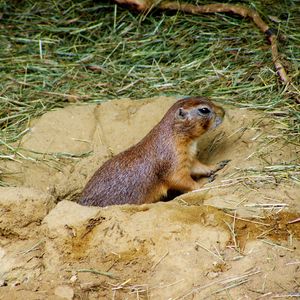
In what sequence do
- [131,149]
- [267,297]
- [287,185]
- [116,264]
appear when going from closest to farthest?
[267,297], [116,264], [287,185], [131,149]

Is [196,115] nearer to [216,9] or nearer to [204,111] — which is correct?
[204,111]

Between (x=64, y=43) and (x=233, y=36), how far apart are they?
2.46 m

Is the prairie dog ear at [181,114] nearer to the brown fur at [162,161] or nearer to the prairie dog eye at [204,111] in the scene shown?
the brown fur at [162,161]

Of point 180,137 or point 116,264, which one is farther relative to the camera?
point 180,137

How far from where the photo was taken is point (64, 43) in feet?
33.6

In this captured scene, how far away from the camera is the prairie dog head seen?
25.3 feet

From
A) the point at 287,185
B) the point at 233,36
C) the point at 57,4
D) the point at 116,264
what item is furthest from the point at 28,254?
the point at 57,4

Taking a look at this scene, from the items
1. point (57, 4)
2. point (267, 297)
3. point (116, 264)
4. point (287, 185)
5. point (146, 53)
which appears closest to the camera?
point (267, 297)

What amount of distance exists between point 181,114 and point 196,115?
0.17m

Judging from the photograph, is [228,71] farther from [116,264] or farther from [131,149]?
[116,264]

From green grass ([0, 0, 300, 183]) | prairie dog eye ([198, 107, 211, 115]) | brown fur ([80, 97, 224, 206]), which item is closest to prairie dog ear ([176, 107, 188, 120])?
brown fur ([80, 97, 224, 206])

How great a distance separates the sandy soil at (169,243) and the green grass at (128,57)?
57.7 inches

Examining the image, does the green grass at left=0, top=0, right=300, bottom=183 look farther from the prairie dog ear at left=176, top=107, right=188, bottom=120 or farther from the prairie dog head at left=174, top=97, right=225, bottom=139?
the prairie dog ear at left=176, top=107, right=188, bottom=120

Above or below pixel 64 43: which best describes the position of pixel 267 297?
above
